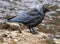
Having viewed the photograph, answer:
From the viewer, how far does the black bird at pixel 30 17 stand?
791cm

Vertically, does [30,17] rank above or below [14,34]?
above

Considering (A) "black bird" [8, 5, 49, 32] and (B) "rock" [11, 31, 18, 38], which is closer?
(B) "rock" [11, 31, 18, 38]

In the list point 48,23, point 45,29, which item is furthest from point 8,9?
point 45,29

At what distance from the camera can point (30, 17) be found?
8125 millimetres

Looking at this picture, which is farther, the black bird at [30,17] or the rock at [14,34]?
the black bird at [30,17]

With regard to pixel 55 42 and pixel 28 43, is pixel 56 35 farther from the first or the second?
pixel 28 43

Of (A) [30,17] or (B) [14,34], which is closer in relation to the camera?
(B) [14,34]

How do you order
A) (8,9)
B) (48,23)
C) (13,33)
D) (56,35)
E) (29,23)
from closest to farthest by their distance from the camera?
(13,33) < (29,23) < (56,35) < (48,23) < (8,9)

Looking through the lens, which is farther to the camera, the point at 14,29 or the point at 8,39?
the point at 14,29

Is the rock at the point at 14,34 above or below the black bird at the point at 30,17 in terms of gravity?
below

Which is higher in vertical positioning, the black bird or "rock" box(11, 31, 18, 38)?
the black bird

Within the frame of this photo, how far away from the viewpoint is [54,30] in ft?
32.8

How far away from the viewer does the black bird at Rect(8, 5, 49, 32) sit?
791 cm

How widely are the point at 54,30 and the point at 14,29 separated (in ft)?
7.78
